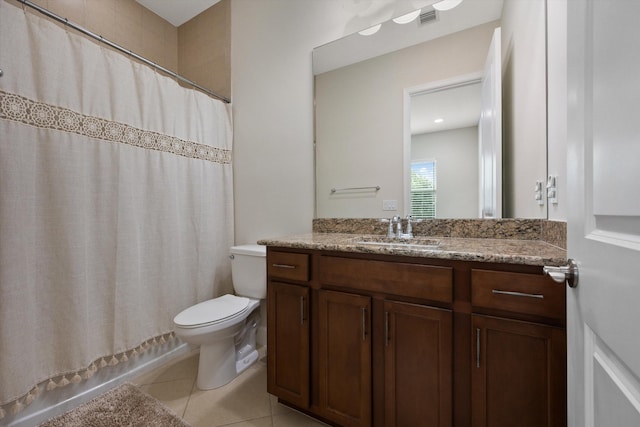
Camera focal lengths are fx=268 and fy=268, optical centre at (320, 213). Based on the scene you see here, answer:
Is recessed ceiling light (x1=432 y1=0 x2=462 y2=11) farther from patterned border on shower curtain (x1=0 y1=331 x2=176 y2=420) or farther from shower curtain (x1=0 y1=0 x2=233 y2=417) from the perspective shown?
patterned border on shower curtain (x1=0 y1=331 x2=176 y2=420)

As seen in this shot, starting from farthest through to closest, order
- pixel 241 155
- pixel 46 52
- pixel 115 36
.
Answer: pixel 241 155
pixel 115 36
pixel 46 52

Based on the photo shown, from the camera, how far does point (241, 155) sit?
2.24m

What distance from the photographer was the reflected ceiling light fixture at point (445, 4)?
1458 millimetres

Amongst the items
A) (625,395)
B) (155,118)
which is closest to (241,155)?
(155,118)

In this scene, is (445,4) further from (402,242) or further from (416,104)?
(402,242)

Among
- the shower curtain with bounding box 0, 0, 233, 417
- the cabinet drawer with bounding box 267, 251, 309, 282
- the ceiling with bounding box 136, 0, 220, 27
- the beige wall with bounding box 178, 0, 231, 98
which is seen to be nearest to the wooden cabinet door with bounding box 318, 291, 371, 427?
the cabinet drawer with bounding box 267, 251, 309, 282

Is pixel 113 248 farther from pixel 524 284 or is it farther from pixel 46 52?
pixel 524 284

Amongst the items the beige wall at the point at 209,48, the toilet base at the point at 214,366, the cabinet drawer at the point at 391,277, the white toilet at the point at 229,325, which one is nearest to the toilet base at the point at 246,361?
the white toilet at the point at 229,325

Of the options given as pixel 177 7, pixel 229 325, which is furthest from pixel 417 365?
pixel 177 7

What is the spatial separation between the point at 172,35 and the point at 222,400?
308 centimetres

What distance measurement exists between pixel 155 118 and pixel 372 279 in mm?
1729

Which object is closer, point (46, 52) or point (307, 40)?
point (46, 52)

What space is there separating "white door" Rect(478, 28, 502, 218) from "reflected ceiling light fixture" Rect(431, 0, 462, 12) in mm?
279

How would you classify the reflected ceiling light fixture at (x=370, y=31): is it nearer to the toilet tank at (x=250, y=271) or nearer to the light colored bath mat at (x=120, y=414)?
the toilet tank at (x=250, y=271)
